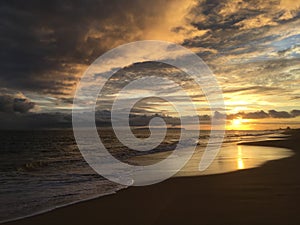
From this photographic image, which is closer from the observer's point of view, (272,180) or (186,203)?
(186,203)

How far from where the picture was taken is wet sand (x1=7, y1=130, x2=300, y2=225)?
7453 millimetres

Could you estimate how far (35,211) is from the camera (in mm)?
9156

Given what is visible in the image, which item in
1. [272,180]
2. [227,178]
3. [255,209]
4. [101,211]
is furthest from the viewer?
[227,178]

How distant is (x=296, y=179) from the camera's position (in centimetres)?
1212

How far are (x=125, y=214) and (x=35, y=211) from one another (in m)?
2.98

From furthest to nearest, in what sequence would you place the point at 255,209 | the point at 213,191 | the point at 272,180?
the point at 272,180 → the point at 213,191 → the point at 255,209

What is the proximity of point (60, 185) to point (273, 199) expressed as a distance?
9.41 meters

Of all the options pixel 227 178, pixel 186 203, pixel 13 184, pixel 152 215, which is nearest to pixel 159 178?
pixel 227 178

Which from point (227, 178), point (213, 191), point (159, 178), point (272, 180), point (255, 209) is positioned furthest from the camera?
point (159, 178)

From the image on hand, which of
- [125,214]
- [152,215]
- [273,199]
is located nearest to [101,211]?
[125,214]

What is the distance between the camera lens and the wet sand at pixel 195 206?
7.45 m

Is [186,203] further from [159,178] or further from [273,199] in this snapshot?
[159,178]

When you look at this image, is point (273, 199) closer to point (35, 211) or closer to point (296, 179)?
point (296, 179)

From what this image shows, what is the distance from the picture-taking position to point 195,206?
8.63 meters
